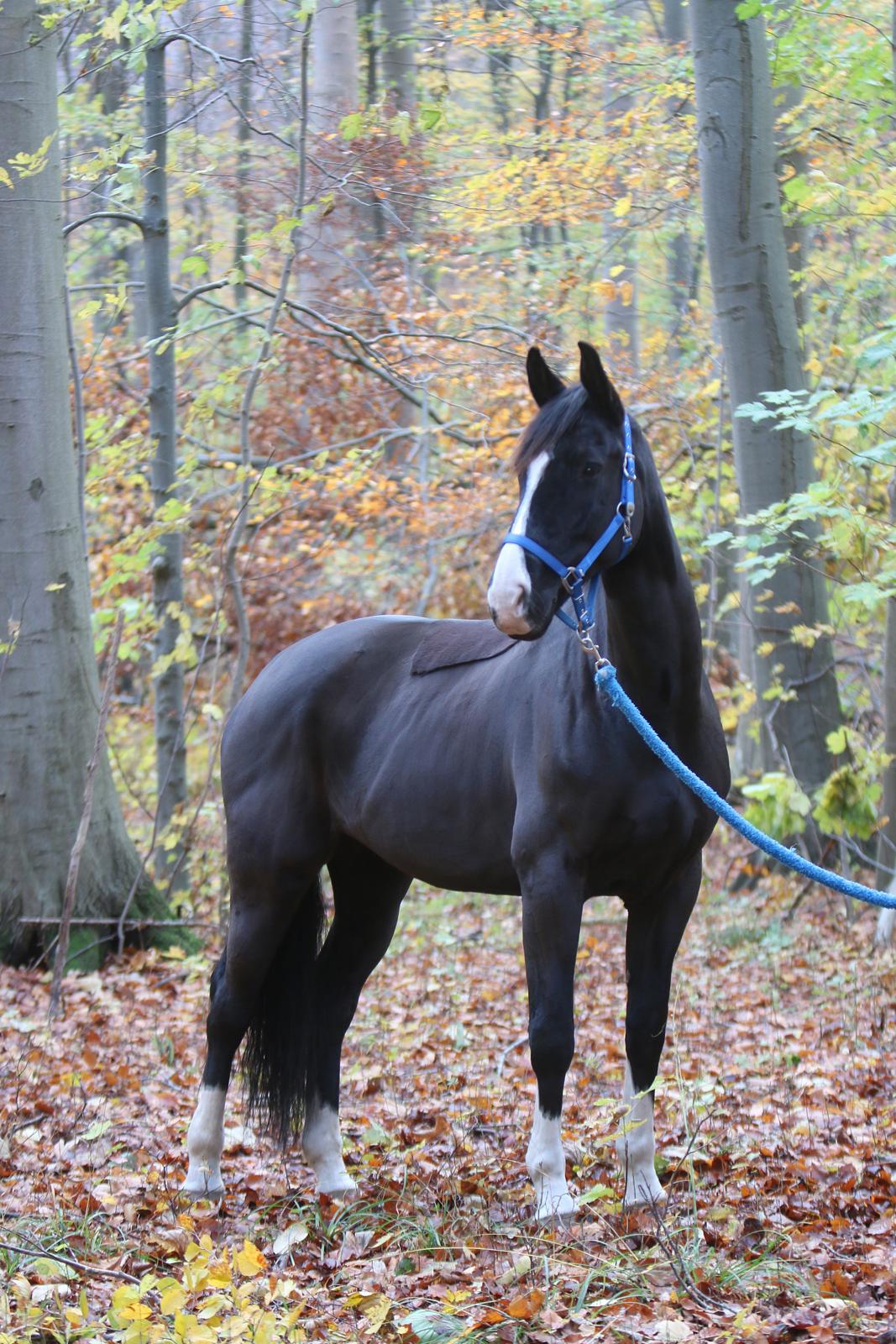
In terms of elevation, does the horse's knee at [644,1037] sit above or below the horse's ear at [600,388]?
below

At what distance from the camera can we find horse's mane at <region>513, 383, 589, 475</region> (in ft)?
11.0

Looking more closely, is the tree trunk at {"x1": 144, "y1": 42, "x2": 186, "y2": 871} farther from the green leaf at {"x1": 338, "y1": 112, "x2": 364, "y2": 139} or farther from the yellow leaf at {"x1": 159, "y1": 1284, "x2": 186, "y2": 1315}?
the yellow leaf at {"x1": 159, "y1": 1284, "x2": 186, "y2": 1315}

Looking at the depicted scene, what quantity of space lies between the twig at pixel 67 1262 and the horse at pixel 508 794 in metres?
0.91

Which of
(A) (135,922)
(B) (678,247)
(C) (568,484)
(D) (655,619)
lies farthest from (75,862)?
(B) (678,247)

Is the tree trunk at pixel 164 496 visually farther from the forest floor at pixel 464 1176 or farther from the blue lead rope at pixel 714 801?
the blue lead rope at pixel 714 801

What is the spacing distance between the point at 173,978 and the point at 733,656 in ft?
Answer: 29.8

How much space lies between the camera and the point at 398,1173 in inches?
164

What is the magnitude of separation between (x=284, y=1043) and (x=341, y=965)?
35 cm

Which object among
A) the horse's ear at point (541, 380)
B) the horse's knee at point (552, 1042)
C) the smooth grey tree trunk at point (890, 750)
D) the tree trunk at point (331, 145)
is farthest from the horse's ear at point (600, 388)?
the smooth grey tree trunk at point (890, 750)

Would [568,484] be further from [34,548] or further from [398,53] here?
[398,53]

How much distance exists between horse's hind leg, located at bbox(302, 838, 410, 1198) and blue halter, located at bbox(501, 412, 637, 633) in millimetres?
1566

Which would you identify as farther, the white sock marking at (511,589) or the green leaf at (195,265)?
the green leaf at (195,265)

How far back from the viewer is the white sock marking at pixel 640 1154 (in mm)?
3666

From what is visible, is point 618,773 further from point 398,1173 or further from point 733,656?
point 733,656
